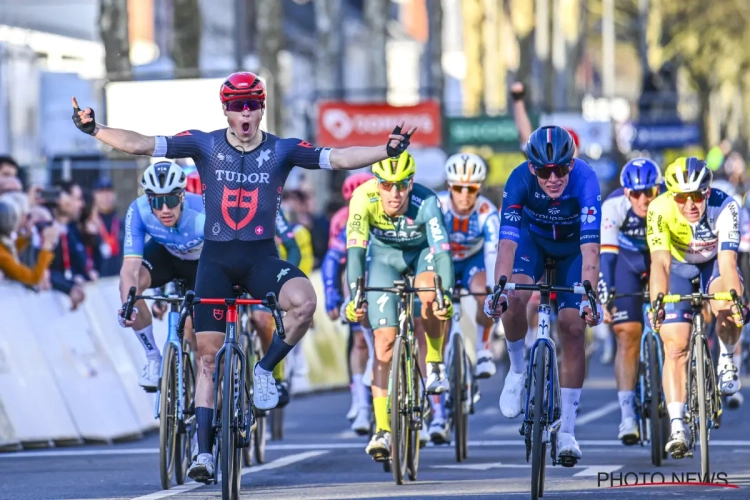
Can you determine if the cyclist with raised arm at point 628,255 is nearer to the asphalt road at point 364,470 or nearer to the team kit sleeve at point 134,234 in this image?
the asphalt road at point 364,470

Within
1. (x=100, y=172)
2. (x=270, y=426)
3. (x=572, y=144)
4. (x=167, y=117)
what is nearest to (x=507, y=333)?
(x=572, y=144)

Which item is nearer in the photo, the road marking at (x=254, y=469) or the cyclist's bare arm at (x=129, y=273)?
the road marking at (x=254, y=469)

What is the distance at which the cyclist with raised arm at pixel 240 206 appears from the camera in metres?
10.9

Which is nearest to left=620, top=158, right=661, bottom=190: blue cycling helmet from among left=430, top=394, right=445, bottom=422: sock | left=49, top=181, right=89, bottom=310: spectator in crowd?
left=430, top=394, right=445, bottom=422: sock

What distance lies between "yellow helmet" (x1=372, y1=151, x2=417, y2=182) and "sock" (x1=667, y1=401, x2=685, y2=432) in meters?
2.29

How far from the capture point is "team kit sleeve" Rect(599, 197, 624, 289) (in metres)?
14.5

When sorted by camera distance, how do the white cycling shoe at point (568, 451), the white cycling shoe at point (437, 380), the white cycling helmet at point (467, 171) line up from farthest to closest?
the white cycling helmet at point (467, 171) → the white cycling shoe at point (437, 380) → the white cycling shoe at point (568, 451)

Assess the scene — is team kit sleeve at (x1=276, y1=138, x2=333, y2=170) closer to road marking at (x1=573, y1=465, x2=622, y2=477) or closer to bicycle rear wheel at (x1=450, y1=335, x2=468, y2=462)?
road marking at (x1=573, y1=465, x2=622, y2=477)

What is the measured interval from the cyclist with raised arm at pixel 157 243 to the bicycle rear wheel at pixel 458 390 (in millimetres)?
2270

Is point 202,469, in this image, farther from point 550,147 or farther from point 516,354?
point 550,147

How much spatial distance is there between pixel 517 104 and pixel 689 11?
176 ft

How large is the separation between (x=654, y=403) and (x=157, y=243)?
3.56m

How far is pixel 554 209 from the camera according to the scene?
12.0 metres

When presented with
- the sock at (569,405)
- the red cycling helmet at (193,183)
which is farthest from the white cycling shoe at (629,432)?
the red cycling helmet at (193,183)
